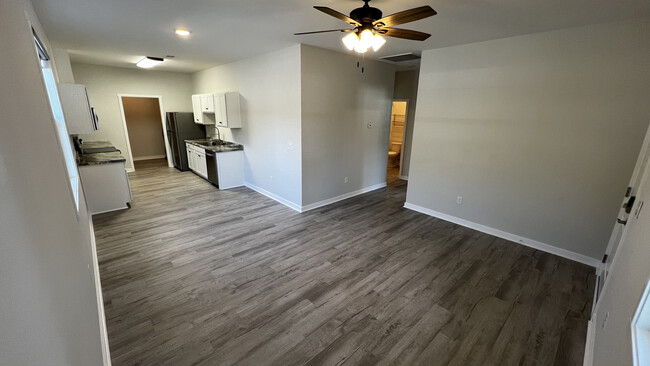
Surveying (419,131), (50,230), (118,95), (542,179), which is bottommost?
(542,179)

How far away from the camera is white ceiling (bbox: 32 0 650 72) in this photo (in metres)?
2.38

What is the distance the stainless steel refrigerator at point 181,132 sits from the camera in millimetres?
7051

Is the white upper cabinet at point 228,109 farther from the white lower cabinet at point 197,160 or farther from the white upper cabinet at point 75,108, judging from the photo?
the white upper cabinet at point 75,108

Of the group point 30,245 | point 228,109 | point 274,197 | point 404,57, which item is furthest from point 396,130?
point 30,245

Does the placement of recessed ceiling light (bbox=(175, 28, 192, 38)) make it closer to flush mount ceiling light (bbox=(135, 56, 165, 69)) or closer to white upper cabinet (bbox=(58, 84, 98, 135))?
white upper cabinet (bbox=(58, 84, 98, 135))

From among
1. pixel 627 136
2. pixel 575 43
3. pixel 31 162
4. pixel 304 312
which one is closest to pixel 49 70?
pixel 31 162

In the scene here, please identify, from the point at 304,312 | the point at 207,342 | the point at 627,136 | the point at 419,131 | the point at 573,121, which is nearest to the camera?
the point at 207,342

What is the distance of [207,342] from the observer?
2.02 meters

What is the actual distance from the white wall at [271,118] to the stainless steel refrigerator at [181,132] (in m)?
1.78

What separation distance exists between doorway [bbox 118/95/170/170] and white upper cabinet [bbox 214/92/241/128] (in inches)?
146

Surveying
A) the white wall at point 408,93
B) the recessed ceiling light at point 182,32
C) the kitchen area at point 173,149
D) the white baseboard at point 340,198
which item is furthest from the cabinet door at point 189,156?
the white wall at point 408,93

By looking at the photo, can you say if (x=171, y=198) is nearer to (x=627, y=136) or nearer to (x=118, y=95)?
(x=118, y=95)

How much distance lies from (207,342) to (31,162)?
1.67m

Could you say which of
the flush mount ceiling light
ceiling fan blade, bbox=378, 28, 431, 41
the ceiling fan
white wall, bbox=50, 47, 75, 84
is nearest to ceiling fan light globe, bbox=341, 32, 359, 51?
the ceiling fan
